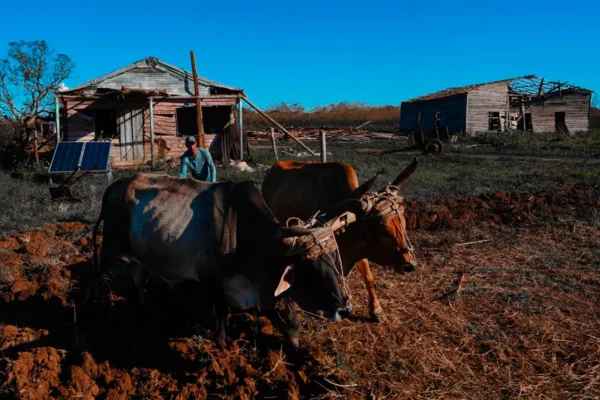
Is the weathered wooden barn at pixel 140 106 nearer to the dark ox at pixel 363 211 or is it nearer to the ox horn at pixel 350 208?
the dark ox at pixel 363 211

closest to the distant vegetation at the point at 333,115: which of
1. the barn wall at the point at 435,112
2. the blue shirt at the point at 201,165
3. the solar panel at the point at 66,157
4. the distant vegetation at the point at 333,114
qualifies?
the distant vegetation at the point at 333,114

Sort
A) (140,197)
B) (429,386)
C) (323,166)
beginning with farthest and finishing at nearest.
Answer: (323,166) → (140,197) → (429,386)

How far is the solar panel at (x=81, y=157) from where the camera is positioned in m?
13.0

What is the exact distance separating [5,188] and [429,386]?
12437 mm

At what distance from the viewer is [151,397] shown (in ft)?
11.6

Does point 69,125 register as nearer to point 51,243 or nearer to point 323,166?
point 51,243

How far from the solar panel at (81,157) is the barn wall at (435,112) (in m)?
25.2

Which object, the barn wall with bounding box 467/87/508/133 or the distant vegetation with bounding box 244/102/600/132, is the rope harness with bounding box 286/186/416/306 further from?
the distant vegetation with bounding box 244/102/600/132

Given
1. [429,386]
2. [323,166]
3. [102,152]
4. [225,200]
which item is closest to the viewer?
[429,386]

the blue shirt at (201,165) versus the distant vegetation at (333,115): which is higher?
the distant vegetation at (333,115)

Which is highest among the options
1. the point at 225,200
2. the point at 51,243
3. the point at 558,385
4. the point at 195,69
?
the point at 195,69

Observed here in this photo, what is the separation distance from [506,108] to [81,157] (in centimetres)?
2937

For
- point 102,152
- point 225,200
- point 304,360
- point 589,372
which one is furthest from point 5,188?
point 589,372

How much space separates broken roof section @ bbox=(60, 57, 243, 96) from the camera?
1770 cm
